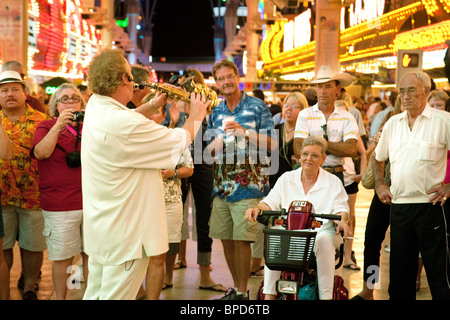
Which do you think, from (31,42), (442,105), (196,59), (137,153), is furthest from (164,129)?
(196,59)

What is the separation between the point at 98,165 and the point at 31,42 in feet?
53.5

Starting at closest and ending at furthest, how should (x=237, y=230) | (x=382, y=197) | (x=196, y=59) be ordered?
(x=382, y=197), (x=237, y=230), (x=196, y=59)

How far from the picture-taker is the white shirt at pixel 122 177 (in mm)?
4090

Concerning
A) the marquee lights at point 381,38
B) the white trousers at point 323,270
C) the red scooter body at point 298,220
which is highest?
the marquee lights at point 381,38

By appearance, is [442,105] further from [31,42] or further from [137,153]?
[31,42]

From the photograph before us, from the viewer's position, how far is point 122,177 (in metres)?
4.14

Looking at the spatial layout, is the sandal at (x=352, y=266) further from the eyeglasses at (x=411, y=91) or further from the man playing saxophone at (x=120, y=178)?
the man playing saxophone at (x=120, y=178)

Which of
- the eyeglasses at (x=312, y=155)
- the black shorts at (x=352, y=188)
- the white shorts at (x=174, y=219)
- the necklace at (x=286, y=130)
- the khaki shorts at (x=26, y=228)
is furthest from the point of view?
the necklace at (x=286, y=130)

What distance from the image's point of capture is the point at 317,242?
5.37 m

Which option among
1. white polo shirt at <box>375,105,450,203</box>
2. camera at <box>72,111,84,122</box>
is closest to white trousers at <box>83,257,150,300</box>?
camera at <box>72,111,84,122</box>

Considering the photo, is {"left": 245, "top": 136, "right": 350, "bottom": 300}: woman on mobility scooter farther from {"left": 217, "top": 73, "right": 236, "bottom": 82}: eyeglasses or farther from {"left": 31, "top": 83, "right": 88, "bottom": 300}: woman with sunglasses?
{"left": 31, "top": 83, "right": 88, "bottom": 300}: woman with sunglasses

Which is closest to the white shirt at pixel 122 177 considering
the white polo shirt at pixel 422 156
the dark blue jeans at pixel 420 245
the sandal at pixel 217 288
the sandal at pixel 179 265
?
the white polo shirt at pixel 422 156

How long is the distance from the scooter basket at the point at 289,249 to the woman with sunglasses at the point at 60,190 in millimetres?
2257

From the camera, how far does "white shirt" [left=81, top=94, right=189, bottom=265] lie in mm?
4090
